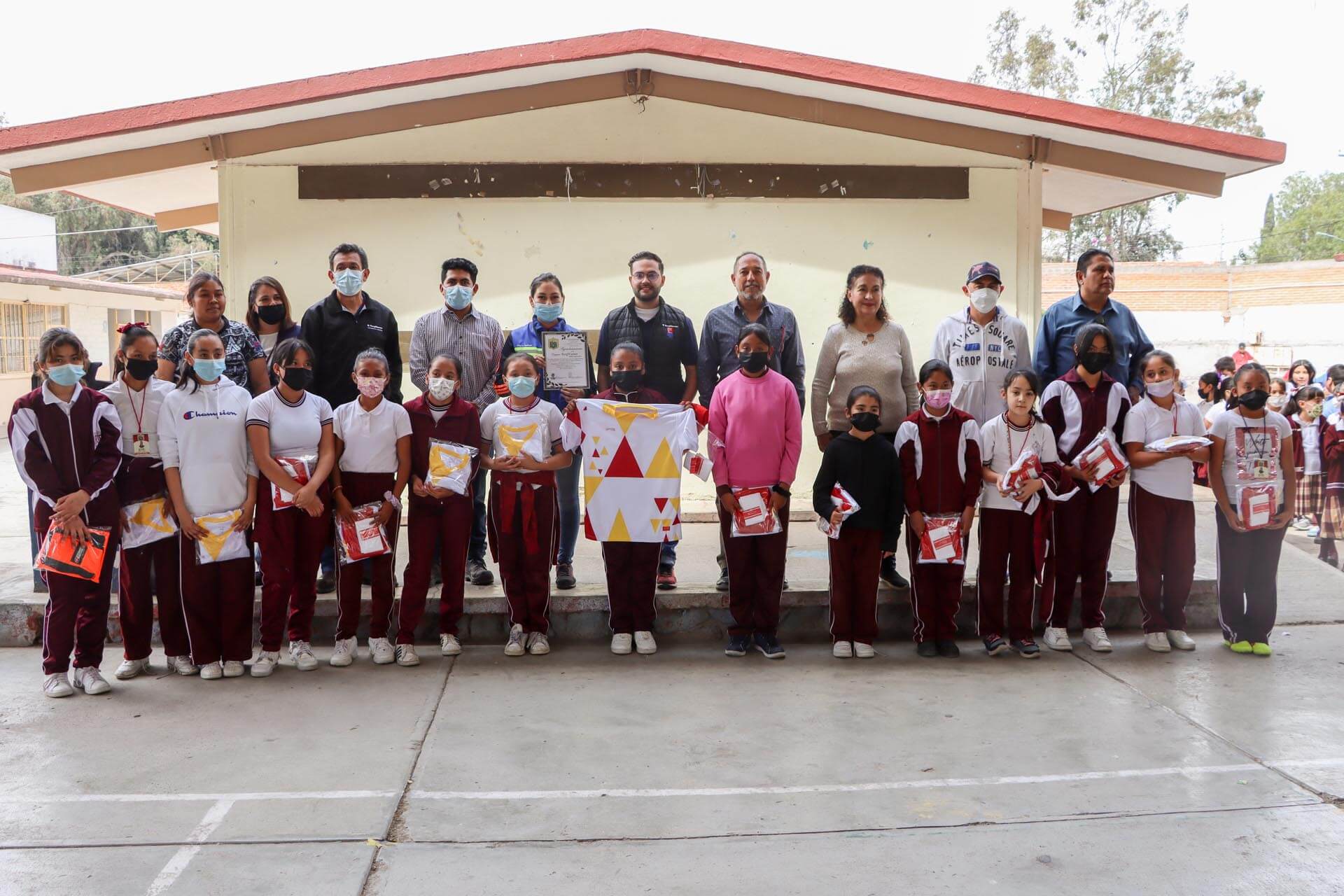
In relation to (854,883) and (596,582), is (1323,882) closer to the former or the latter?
(854,883)

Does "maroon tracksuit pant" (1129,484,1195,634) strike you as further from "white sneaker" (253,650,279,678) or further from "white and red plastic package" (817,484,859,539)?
"white sneaker" (253,650,279,678)

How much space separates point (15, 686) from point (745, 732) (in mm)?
3469

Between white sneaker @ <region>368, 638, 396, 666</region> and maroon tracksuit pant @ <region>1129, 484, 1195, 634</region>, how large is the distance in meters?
3.88

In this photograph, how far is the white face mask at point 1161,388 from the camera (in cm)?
542

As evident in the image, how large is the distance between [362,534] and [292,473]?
1.44ft

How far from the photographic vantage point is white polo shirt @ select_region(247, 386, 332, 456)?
5.05m

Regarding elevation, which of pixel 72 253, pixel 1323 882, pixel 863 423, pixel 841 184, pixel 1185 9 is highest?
pixel 1185 9

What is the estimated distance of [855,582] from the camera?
5.40m

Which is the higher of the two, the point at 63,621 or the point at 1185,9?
the point at 1185,9

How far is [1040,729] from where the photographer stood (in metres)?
4.40

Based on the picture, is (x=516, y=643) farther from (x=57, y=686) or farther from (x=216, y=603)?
(x=57, y=686)

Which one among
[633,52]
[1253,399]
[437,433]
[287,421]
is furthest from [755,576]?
[633,52]

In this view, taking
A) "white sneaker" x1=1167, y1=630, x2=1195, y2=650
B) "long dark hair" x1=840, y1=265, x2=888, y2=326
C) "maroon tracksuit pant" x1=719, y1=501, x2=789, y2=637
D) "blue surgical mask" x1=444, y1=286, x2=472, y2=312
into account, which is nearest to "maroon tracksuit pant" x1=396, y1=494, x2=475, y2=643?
"blue surgical mask" x1=444, y1=286, x2=472, y2=312

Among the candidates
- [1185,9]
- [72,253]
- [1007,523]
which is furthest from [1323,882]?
[72,253]
